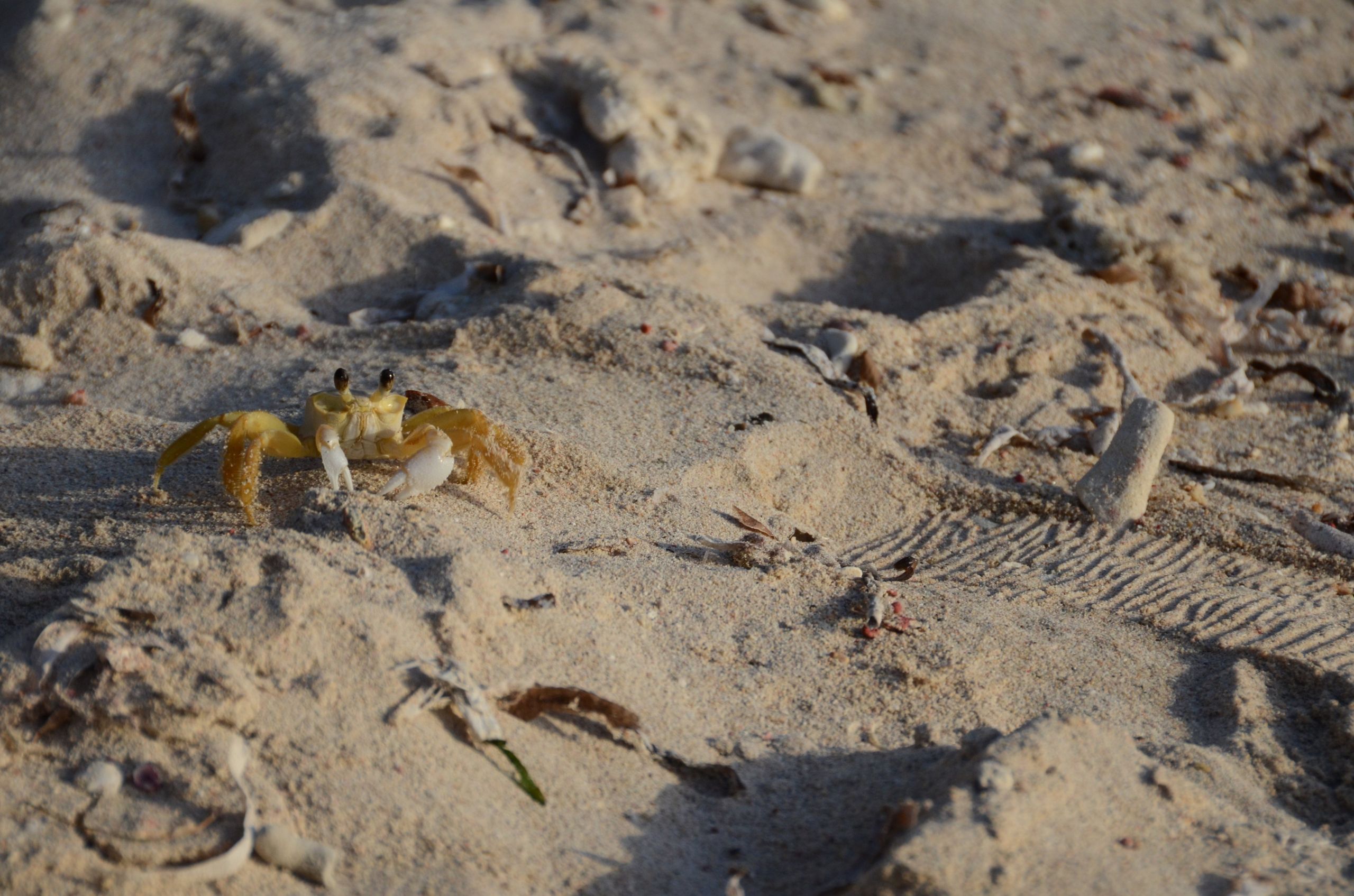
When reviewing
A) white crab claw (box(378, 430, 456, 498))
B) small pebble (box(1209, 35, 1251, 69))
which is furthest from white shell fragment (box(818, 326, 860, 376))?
small pebble (box(1209, 35, 1251, 69))

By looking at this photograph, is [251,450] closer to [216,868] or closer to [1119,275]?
[216,868]

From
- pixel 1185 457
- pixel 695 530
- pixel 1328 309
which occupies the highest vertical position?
pixel 1328 309

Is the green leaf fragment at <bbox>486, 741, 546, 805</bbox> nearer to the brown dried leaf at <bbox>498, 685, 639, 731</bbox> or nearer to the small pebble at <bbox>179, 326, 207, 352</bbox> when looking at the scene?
the brown dried leaf at <bbox>498, 685, 639, 731</bbox>

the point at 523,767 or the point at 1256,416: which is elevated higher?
the point at 1256,416

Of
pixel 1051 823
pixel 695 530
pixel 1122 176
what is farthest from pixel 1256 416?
pixel 1051 823

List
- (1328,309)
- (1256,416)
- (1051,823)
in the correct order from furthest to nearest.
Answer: (1328,309), (1256,416), (1051,823)

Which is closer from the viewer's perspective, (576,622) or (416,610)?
(416,610)

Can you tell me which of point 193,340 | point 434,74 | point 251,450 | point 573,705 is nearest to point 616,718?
point 573,705

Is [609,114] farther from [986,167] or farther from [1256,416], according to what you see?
[1256,416]
